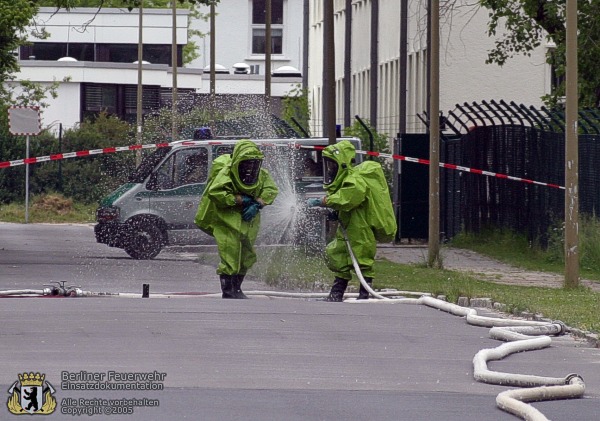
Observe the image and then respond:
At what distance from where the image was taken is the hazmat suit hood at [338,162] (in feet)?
52.2

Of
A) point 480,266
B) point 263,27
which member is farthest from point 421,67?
point 263,27

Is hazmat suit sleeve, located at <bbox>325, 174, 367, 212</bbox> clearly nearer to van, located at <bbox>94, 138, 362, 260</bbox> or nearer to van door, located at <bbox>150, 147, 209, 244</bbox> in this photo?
van, located at <bbox>94, 138, 362, 260</bbox>

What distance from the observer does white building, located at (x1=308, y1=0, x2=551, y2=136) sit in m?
34.0

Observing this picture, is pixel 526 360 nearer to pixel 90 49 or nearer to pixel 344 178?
pixel 344 178

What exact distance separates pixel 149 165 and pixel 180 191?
0.70 m

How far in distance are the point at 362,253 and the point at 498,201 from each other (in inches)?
451

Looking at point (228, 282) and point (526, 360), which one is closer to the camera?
point (526, 360)

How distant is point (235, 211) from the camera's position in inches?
619

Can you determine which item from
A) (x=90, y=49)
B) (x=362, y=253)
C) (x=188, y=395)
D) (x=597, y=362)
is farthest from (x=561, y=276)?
(x=90, y=49)

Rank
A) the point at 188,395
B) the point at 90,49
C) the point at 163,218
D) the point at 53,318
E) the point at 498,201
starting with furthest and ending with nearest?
the point at 90,49, the point at 498,201, the point at 163,218, the point at 53,318, the point at 188,395

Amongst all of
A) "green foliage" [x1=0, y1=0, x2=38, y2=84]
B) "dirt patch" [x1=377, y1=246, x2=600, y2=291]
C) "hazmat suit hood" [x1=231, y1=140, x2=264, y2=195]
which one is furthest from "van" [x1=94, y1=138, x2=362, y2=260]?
"hazmat suit hood" [x1=231, y1=140, x2=264, y2=195]

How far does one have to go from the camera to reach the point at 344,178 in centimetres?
1584

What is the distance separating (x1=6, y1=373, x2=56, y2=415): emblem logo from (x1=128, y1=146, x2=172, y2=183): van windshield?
52.1 feet

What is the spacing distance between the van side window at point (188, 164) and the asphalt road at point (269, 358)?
333 inches
